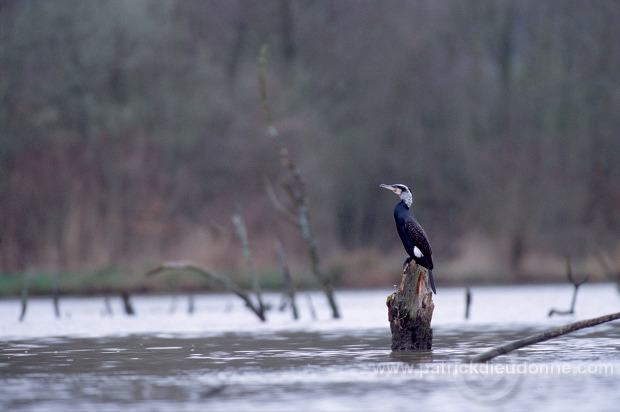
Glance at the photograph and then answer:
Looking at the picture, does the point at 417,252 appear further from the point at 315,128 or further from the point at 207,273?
the point at 315,128

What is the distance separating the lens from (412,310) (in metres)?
12.7

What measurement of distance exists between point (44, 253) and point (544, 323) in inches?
596

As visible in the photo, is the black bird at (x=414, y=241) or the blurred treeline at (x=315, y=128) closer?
the black bird at (x=414, y=241)

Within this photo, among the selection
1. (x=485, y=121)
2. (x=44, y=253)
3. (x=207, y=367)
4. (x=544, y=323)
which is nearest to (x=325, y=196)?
(x=485, y=121)

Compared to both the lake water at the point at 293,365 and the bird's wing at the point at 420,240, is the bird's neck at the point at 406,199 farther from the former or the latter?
the lake water at the point at 293,365

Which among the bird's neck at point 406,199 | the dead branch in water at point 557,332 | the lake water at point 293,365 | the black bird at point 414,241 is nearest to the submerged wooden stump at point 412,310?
the black bird at point 414,241

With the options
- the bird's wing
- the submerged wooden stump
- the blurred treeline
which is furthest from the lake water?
the blurred treeline

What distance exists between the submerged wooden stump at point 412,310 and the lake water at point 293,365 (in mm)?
223

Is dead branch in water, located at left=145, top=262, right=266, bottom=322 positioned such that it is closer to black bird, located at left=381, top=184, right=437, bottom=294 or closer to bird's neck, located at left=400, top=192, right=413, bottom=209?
bird's neck, located at left=400, top=192, right=413, bottom=209

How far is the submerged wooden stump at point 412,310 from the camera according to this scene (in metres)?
12.6

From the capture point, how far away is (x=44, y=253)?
95.7 ft

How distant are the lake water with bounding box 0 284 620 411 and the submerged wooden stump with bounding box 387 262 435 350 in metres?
0.22

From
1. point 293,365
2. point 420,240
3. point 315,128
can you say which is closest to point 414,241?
point 420,240

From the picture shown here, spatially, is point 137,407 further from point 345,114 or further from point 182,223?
point 345,114
